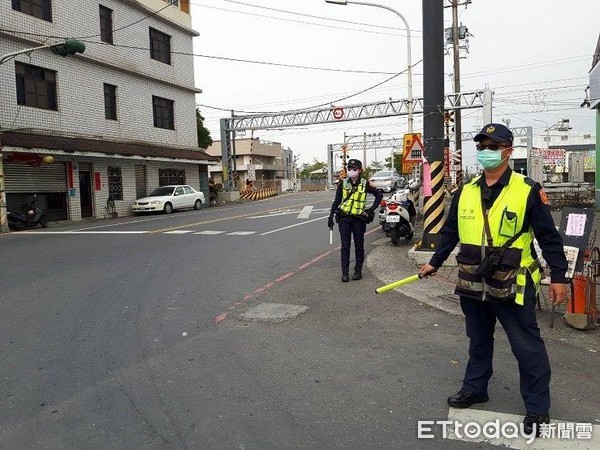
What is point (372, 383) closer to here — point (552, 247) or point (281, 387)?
point (281, 387)

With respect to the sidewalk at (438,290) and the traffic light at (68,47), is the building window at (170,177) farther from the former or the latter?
the sidewalk at (438,290)

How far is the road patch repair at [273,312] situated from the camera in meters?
5.99

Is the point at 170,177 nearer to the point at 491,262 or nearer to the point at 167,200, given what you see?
the point at 167,200

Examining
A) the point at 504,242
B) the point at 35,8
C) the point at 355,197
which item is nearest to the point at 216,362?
the point at 504,242

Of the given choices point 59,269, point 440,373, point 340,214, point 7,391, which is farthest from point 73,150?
point 440,373

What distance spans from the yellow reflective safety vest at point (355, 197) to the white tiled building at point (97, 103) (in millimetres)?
15286

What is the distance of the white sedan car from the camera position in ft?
83.5

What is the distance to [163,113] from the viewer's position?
97.4ft

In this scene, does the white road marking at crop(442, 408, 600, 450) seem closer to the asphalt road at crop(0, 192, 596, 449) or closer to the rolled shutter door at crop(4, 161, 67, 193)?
the asphalt road at crop(0, 192, 596, 449)

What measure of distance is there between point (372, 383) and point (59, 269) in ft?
23.0

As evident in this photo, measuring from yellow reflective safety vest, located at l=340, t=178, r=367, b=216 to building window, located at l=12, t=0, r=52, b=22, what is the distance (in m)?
18.5

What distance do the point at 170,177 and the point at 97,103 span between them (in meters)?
Answer: 7.04

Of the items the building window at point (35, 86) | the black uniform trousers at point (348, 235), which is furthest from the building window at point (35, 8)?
the black uniform trousers at point (348, 235)

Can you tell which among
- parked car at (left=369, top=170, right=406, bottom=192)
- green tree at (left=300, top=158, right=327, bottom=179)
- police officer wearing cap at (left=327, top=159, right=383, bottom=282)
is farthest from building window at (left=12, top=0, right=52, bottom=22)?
green tree at (left=300, top=158, right=327, bottom=179)
